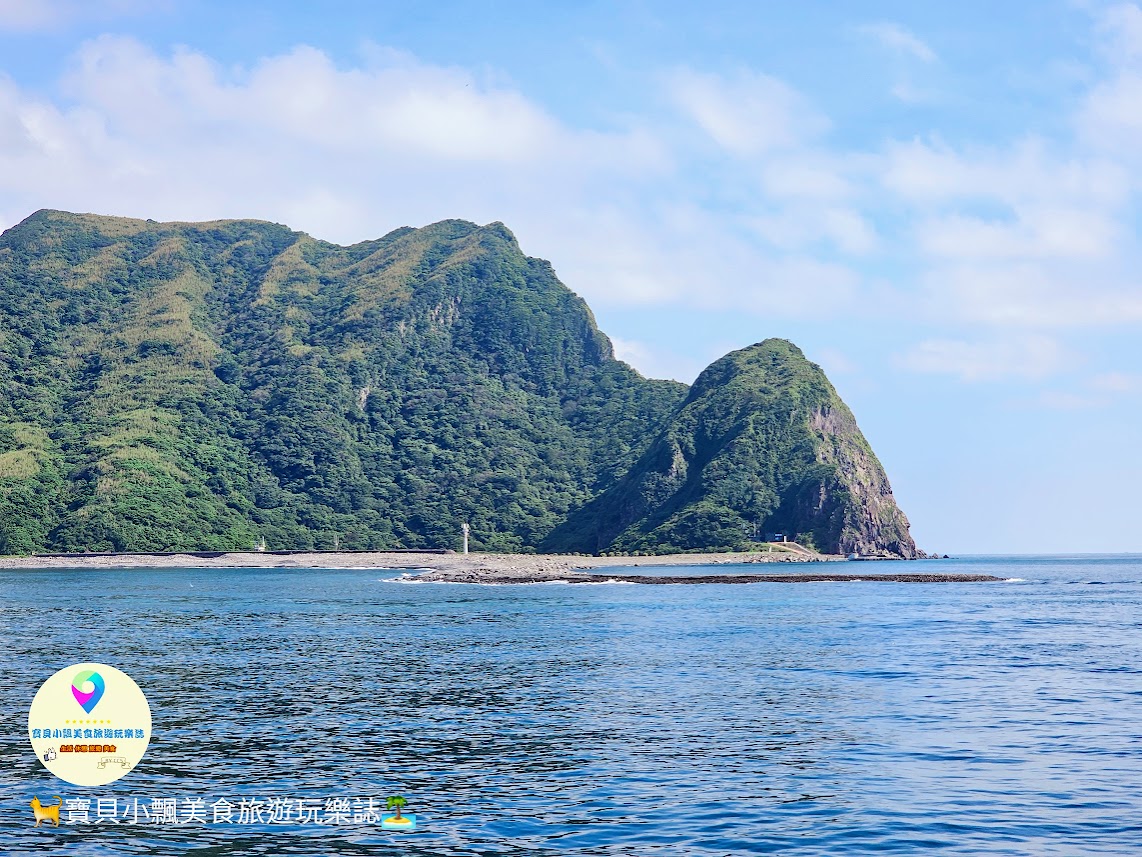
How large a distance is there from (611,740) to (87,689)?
15.6 metres

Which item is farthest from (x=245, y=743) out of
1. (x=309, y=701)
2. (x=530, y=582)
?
(x=530, y=582)

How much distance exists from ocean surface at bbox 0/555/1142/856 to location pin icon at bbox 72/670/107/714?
2775mm

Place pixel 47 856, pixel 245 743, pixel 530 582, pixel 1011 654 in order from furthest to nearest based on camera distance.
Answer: pixel 530 582
pixel 1011 654
pixel 245 743
pixel 47 856

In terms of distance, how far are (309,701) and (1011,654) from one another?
35.1 m

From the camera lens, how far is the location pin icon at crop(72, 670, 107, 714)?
20.2 metres

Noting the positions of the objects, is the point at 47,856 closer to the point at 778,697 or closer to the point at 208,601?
the point at 778,697

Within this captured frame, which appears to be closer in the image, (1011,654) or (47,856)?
(47,856)

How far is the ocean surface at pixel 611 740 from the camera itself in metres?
21.8

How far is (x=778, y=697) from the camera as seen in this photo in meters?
39.8

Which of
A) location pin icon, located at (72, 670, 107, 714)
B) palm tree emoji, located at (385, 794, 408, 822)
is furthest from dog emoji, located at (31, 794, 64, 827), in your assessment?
palm tree emoji, located at (385, 794, 408, 822)

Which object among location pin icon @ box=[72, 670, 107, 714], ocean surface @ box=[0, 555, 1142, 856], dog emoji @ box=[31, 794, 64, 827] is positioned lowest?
ocean surface @ box=[0, 555, 1142, 856]

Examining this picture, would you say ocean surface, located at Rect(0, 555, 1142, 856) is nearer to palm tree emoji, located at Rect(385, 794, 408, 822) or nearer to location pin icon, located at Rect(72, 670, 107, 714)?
palm tree emoji, located at Rect(385, 794, 408, 822)

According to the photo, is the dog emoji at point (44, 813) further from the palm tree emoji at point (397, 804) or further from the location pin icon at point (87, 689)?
the palm tree emoji at point (397, 804)

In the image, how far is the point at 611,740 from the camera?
31.5 metres
